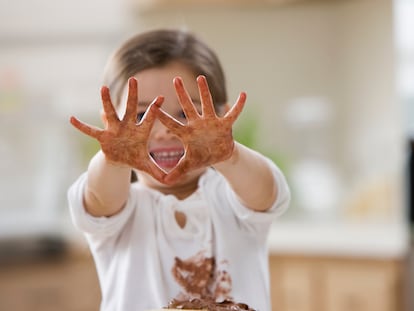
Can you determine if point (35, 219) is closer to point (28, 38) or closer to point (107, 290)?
point (28, 38)

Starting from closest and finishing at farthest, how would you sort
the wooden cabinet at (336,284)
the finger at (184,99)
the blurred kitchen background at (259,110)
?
the finger at (184,99), the wooden cabinet at (336,284), the blurred kitchen background at (259,110)

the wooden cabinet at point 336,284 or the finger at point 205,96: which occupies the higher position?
the finger at point 205,96

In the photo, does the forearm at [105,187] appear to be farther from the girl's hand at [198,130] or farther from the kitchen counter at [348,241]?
the kitchen counter at [348,241]

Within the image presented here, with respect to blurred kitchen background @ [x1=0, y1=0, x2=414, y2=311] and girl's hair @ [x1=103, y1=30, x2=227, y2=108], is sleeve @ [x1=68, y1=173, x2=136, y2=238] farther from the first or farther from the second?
blurred kitchen background @ [x1=0, y1=0, x2=414, y2=311]

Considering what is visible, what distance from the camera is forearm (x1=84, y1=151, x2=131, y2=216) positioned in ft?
2.04

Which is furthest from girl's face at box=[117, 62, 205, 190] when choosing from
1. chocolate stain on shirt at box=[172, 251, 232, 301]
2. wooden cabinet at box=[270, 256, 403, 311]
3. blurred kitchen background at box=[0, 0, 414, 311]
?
blurred kitchen background at box=[0, 0, 414, 311]

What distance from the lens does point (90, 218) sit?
2.16ft

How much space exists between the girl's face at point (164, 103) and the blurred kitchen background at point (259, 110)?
1525mm

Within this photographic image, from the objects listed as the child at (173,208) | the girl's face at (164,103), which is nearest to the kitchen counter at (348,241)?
the child at (173,208)

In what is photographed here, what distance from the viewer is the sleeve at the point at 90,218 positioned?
656mm

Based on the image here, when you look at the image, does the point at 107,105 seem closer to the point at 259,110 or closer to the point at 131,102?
the point at 131,102

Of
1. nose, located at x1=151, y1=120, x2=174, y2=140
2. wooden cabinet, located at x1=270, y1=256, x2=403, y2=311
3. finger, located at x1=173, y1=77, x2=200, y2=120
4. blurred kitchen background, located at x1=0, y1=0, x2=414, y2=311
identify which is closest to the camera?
finger, located at x1=173, y1=77, x2=200, y2=120

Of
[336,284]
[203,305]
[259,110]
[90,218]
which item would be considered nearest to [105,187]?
[90,218]

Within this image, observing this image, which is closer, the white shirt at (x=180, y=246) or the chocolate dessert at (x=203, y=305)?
the chocolate dessert at (x=203, y=305)
